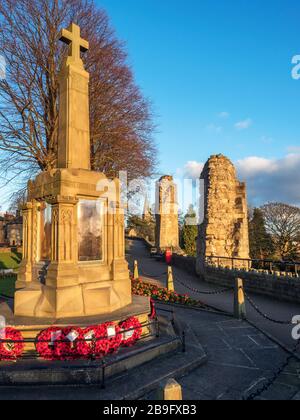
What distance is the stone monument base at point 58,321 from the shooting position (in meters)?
5.77

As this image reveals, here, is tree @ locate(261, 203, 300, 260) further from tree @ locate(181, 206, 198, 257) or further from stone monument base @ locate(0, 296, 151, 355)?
stone monument base @ locate(0, 296, 151, 355)

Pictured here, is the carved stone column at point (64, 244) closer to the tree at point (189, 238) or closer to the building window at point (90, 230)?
the building window at point (90, 230)

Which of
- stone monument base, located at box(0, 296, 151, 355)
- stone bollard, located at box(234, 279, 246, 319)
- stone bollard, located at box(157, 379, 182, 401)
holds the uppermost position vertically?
stone bollard, located at box(157, 379, 182, 401)

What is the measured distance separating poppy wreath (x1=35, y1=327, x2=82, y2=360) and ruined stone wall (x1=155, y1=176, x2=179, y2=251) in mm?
29766

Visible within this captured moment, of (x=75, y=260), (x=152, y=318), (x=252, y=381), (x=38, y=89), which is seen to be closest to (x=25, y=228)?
(x=75, y=260)

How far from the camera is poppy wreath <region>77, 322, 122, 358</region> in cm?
538

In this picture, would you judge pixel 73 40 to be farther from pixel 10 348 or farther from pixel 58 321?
pixel 10 348

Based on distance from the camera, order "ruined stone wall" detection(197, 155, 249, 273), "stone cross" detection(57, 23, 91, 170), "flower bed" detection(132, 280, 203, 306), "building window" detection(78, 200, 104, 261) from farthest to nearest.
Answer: "ruined stone wall" detection(197, 155, 249, 273) < "flower bed" detection(132, 280, 203, 306) < "stone cross" detection(57, 23, 91, 170) < "building window" detection(78, 200, 104, 261)

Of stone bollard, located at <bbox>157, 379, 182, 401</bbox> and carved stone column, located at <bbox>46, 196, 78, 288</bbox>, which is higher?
carved stone column, located at <bbox>46, 196, 78, 288</bbox>

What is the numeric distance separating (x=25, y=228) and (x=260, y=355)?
661cm

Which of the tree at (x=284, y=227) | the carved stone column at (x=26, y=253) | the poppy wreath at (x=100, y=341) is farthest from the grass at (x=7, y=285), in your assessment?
the tree at (x=284, y=227)

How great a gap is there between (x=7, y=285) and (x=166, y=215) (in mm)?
23863

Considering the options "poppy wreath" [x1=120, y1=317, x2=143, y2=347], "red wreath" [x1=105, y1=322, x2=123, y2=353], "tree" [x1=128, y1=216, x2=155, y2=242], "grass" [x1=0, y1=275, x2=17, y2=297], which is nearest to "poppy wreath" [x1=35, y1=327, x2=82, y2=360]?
"red wreath" [x1=105, y1=322, x2=123, y2=353]

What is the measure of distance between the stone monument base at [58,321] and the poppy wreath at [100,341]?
17 cm
